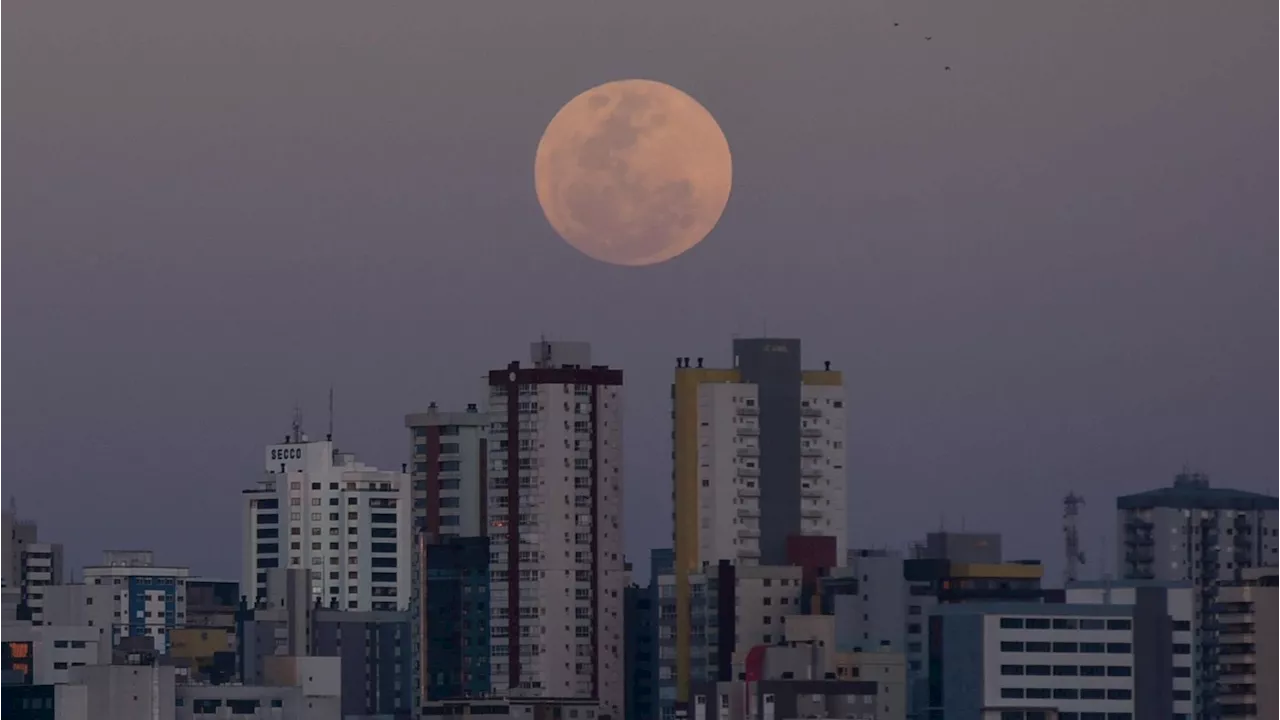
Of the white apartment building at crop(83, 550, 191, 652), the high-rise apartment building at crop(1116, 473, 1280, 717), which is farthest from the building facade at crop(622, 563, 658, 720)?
the white apartment building at crop(83, 550, 191, 652)

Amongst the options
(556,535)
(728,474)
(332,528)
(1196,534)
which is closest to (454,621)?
(556,535)

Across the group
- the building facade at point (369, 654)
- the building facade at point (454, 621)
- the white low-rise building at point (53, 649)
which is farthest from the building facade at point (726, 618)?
the building facade at point (369, 654)

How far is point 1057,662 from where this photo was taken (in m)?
97.6

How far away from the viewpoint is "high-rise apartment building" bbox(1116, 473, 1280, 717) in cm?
11906

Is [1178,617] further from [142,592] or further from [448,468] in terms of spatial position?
[142,592]

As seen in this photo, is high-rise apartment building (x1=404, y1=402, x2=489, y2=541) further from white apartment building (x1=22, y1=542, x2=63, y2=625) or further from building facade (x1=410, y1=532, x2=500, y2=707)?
white apartment building (x1=22, y1=542, x2=63, y2=625)

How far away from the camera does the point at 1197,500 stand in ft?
406

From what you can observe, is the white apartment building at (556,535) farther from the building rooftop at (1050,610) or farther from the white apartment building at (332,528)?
the white apartment building at (332,528)

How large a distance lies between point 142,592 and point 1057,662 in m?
62.5

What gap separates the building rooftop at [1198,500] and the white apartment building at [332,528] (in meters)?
33.9

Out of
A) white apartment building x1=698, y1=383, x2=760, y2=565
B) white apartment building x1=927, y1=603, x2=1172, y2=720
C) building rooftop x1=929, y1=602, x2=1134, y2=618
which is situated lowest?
white apartment building x1=927, y1=603, x2=1172, y2=720

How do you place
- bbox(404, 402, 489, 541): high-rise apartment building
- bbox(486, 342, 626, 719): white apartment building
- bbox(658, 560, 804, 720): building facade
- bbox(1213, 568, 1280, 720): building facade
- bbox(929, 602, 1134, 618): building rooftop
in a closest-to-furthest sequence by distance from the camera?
bbox(1213, 568, 1280, 720): building facade
bbox(929, 602, 1134, 618): building rooftop
bbox(658, 560, 804, 720): building facade
bbox(486, 342, 626, 719): white apartment building
bbox(404, 402, 489, 541): high-rise apartment building

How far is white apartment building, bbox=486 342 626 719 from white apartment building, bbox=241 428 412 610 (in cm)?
4154

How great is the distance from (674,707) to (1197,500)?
105ft
